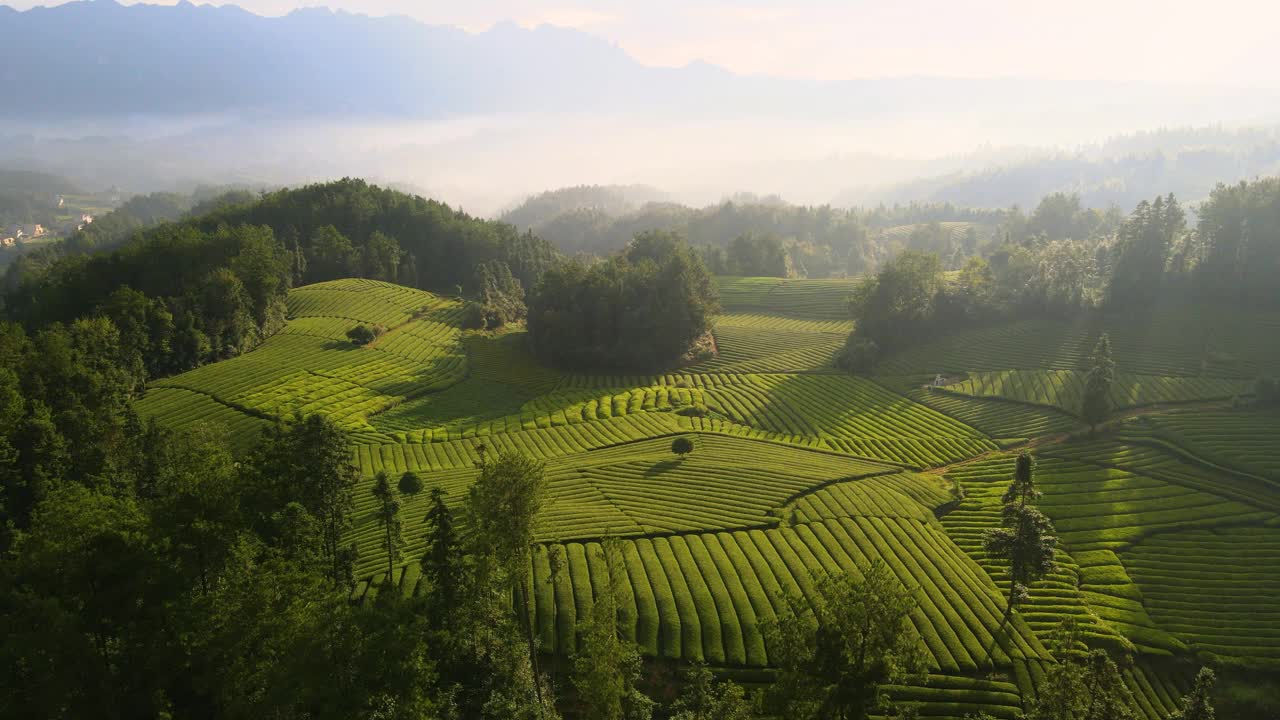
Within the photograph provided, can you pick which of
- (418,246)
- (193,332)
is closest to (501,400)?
(193,332)

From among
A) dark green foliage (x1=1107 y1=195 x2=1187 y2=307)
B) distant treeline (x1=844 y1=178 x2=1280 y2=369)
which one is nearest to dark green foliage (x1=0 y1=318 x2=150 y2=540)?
distant treeline (x1=844 y1=178 x2=1280 y2=369)

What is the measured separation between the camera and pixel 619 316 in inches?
4301

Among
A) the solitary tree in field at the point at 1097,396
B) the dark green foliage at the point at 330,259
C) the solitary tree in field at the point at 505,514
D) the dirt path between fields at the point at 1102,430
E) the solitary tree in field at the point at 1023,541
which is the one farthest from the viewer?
the dark green foliage at the point at 330,259

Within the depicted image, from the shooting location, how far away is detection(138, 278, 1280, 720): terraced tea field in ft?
143

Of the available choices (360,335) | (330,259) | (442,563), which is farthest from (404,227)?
(442,563)

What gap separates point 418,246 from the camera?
162125mm

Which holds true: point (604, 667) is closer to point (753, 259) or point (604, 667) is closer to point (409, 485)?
point (409, 485)

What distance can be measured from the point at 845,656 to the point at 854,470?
142ft

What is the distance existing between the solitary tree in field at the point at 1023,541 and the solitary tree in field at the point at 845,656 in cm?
2086

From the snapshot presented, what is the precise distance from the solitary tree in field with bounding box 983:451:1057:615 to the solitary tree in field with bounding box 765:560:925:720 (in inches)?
821

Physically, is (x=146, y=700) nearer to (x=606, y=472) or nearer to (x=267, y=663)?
(x=267, y=663)

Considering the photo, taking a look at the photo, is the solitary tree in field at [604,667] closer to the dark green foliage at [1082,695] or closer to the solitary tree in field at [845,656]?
the solitary tree in field at [845,656]

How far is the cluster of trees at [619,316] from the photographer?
10738 centimetres

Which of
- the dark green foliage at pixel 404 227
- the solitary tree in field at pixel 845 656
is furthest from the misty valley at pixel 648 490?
the dark green foliage at pixel 404 227
